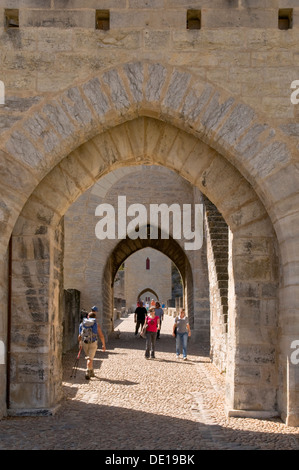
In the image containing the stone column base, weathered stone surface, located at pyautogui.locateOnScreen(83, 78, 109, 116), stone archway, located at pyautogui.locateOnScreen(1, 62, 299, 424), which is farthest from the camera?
the stone column base

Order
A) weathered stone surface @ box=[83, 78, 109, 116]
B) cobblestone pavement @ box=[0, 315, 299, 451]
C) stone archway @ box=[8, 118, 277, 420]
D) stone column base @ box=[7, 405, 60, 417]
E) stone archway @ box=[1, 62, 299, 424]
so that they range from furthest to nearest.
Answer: stone archway @ box=[8, 118, 277, 420]
stone column base @ box=[7, 405, 60, 417]
weathered stone surface @ box=[83, 78, 109, 116]
stone archway @ box=[1, 62, 299, 424]
cobblestone pavement @ box=[0, 315, 299, 451]

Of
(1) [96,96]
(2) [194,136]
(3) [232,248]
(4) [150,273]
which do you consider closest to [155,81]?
(1) [96,96]

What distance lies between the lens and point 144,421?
5.51m

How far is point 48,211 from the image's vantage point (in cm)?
583

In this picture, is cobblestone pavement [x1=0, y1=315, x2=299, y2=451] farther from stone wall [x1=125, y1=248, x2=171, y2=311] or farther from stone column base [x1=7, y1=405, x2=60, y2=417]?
stone wall [x1=125, y1=248, x2=171, y2=311]

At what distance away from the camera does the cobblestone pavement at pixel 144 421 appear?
15.1ft

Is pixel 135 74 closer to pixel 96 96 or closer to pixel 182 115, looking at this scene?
pixel 96 96

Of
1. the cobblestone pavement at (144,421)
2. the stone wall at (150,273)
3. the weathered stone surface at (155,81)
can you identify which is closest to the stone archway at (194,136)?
the weathered stone surface at (155,81)

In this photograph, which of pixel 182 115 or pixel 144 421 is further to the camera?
pixel 144 421

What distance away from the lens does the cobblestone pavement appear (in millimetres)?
4605

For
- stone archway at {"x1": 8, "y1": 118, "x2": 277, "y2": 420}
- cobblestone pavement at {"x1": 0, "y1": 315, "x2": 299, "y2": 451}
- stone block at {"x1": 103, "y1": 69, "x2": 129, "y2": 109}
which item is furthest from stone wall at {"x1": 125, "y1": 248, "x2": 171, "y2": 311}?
stone block at {"x1": 103, "y1": 69, "x2": 129, "y2": 109}

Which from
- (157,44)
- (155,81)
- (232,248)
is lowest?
(232,248)

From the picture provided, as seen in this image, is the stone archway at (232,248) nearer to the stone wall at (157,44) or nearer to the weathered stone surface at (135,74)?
the weathered stone surface at (135,74)
